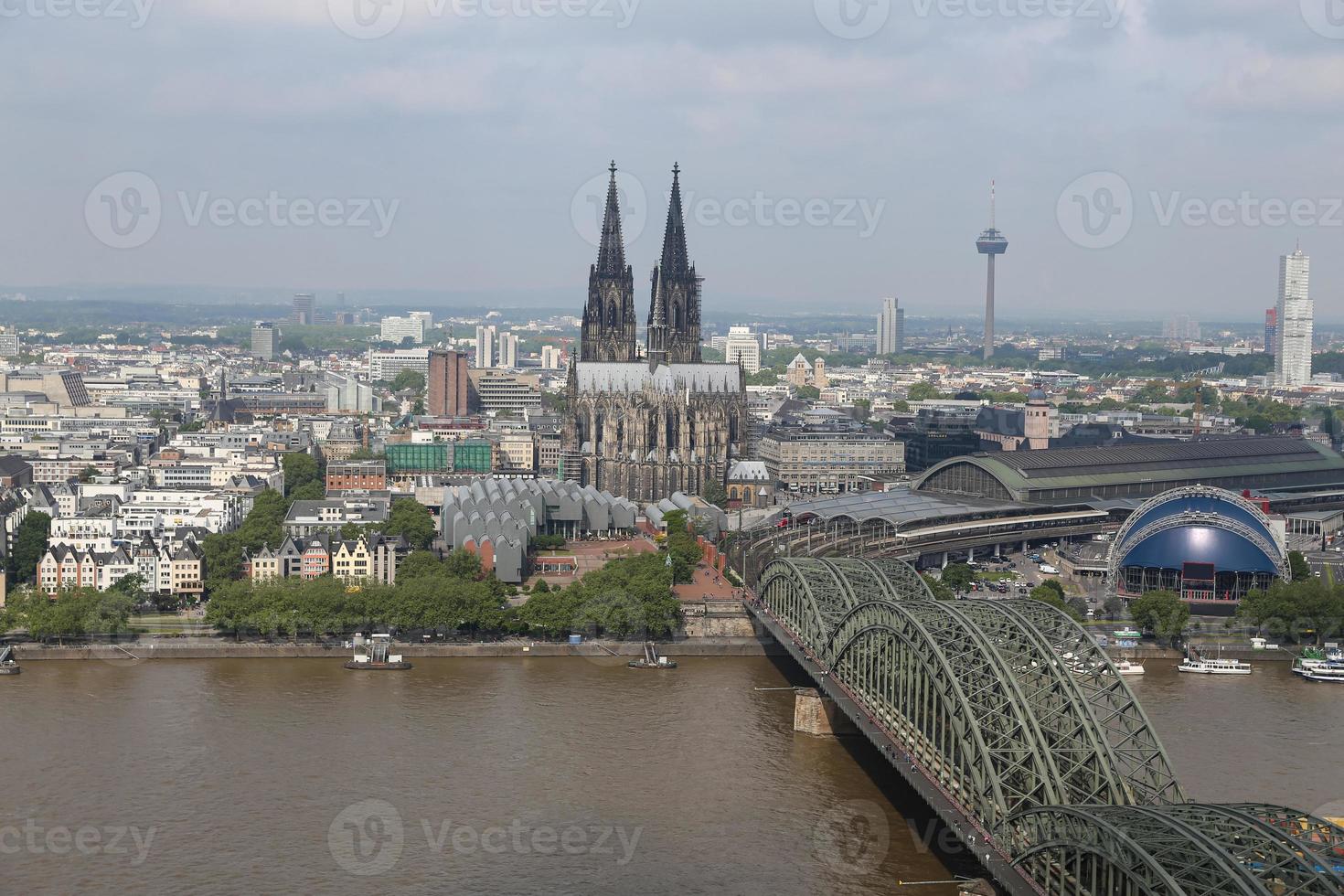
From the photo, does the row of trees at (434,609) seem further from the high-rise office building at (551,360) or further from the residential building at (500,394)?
the high-rise office building at (551,360)

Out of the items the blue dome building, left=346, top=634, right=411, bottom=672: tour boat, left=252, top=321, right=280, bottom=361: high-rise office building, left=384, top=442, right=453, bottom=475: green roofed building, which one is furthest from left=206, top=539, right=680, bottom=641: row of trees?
left=252, top=321, right=280, bottom=361: high-rise office building

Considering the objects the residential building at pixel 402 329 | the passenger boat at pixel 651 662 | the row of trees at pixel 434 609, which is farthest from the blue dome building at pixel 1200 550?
the residential building at pixel 402 329

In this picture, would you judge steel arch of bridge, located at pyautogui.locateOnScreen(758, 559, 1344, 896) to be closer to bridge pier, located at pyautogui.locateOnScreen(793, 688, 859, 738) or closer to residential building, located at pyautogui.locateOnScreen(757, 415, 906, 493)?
bridge pier, located at pyautogui.locateOnScreen(793, 688, 859, 738)

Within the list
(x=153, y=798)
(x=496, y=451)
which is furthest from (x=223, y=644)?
(x=496, y=451)

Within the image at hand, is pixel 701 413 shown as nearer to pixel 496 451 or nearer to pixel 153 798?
pixel 496 451

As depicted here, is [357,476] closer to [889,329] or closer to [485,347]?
[485,347]

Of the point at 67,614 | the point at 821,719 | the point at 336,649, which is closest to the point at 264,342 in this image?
the point at 67,614
